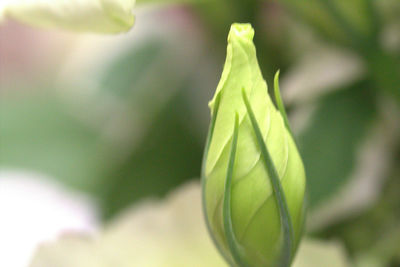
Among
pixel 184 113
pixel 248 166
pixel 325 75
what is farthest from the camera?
pixel 184 113

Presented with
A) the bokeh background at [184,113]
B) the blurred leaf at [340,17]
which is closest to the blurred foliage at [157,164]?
the bokeh background at [184,113]

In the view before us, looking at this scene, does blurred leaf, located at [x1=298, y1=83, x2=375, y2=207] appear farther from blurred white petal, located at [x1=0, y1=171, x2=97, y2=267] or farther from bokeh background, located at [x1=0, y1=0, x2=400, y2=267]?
blurred white petal, located at [x1=0, y1=171, x2=97, y2=267]

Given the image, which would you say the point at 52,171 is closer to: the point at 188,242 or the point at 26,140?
the point at 26,140

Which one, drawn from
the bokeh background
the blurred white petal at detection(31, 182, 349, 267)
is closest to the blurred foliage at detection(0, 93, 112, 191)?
the bokeh background

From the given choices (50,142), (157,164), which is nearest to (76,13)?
(157,164)

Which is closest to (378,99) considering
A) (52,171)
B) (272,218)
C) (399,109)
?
(399,109)

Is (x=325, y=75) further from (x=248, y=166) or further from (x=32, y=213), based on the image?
(x=32, y=213)
